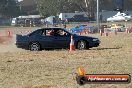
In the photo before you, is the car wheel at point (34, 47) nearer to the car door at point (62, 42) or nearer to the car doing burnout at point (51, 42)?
the car doing burnout at point (51, 42)

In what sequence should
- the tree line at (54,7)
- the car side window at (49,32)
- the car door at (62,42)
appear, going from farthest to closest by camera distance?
the tree line at (54,7) → the car side window at (49,32) → the car door at (62,42)

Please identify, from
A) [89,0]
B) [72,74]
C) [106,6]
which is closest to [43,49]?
[72,74]

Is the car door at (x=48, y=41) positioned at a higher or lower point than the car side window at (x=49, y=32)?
lower

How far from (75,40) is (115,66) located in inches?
336

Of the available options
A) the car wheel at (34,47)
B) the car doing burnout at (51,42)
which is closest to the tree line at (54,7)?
the car doing burnout at (51,42)

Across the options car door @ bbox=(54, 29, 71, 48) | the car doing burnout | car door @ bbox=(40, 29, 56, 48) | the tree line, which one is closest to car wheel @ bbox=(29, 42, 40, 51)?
the car doing burnout

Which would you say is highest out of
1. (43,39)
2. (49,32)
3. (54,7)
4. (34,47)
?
(54,7)

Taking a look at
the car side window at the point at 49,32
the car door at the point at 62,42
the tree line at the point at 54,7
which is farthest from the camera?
the tree line at the point at 54,7

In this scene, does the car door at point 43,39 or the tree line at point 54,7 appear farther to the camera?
the tree line at point 54,7

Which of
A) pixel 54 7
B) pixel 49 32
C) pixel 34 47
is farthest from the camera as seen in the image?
pixel 54 7

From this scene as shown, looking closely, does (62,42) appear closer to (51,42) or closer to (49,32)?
(51,42)

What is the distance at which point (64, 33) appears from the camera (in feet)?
71.5

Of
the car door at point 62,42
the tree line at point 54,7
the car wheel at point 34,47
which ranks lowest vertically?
the car wheel at point 34,47

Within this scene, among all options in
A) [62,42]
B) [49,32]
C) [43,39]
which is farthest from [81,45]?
[43,39]
